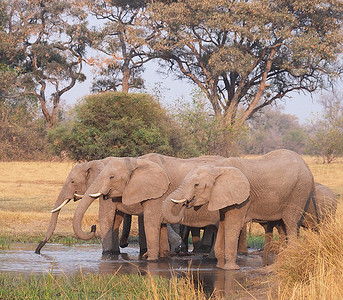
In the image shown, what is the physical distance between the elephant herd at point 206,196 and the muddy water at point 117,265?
295mm

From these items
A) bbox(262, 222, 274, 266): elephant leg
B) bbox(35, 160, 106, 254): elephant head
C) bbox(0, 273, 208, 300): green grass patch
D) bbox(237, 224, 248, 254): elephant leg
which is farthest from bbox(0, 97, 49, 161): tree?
bbox(0, 273, 208, 300): green grass patch

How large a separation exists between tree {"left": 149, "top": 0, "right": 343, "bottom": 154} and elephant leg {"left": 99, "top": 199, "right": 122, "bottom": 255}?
67.3ft

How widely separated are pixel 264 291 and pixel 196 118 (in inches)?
786

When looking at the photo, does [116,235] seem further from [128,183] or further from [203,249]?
[203,249]

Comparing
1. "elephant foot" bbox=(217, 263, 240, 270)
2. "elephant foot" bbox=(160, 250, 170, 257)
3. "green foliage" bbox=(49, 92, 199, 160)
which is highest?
"green foliage" bbox=(49, 92, 199, 160)

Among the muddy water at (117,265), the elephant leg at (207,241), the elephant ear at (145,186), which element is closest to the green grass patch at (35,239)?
the muddy water at (117,265)

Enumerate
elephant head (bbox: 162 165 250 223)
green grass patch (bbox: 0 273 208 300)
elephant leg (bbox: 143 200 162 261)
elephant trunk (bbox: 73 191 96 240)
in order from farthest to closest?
elephant leg (bbox: 143 200 162 261) → elephant trunk (bbox: 73 191 96 240) → elephant head (bbox: 162 165 250 223) → green grass patch (bbox: 0 273 208 300)

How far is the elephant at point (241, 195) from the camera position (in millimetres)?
9641

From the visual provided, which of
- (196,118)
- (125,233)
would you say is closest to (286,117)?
(196,118)

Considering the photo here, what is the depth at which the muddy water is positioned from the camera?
28.4ft

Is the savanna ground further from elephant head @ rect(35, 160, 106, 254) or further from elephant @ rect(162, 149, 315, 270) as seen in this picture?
elephant head @ rect(35, 160, 106, 254)

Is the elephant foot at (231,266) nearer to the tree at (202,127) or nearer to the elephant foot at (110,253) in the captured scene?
the elephant foot at (110,253)

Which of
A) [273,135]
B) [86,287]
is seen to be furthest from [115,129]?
[273,135]

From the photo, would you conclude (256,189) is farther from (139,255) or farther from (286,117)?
(286,117)
